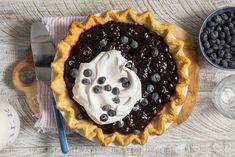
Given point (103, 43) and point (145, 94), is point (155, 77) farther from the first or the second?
point (103, 43)

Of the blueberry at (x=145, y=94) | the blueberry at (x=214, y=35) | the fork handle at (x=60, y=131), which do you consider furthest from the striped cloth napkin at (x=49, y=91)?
the blueberry at (x=214, y=35)

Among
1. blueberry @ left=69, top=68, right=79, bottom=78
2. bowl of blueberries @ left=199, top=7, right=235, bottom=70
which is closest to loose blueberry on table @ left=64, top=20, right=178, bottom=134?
blueberry @ left=69, top=68, right=79, bottom=78

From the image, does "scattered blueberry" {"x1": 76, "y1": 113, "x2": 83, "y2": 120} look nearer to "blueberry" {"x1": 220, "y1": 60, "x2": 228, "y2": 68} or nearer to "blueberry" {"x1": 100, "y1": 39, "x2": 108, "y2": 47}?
"blueberry" {"x1": 100, "y1": 39, "x2": 108, "y2": 47}

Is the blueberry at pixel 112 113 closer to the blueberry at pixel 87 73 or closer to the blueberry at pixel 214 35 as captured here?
the blueberry at pixel 87 73

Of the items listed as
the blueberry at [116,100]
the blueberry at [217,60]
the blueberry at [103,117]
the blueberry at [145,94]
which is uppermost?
the blueberry at [217,60]

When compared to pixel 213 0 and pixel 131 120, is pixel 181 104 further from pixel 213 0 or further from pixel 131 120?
pixel 213 0

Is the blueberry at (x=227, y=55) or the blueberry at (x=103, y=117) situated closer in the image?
the blueberry at (x=103, y=117)

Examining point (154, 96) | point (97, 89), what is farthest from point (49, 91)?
point (154, 96)
